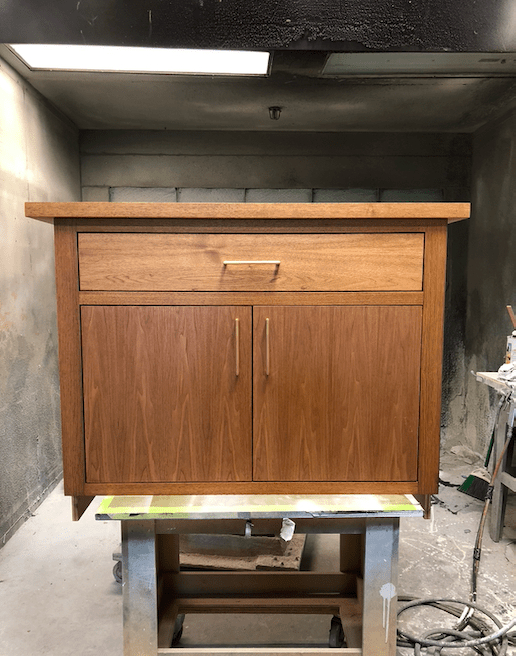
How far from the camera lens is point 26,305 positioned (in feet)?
9.31

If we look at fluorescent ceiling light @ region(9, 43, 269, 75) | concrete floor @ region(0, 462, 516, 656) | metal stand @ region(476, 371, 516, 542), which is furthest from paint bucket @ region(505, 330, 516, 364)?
fluorescent ceiling light @ region(9, 43, 269, 75)

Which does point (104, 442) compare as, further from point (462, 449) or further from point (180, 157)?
point (462, 449)

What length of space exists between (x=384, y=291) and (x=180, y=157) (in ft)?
10.1

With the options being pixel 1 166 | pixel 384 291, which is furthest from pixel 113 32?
pixel 384 291

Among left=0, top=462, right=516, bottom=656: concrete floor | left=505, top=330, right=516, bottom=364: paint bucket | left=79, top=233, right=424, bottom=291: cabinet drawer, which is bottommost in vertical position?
left=0, top=462, right=516, bottom=656: concrete floor

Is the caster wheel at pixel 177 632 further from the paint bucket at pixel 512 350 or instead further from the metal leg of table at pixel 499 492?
the paint bucket at pixel 512 350

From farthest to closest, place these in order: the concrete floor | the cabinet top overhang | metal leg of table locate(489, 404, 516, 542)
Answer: metal leg of table locate(489, 404, 516, 542), the concrete floor, the cabinet top overhang

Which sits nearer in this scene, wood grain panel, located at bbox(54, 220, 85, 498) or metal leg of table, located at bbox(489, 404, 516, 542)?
wood grain panel, located at bbox(54, 220, 85, 498)

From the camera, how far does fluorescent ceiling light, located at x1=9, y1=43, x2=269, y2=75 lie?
94.1 inches

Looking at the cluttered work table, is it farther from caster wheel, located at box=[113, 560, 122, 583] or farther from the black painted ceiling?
the black painted ceiling

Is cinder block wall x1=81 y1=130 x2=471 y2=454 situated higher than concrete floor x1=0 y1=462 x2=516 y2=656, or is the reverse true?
cinder block wall x1=81 y1=130 x2=471 y2=454

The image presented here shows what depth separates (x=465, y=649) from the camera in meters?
1.78

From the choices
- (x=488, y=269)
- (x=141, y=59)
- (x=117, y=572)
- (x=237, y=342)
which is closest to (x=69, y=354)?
(x=237, y=342)

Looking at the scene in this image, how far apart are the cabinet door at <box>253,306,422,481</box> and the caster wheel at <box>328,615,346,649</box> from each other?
837mm
